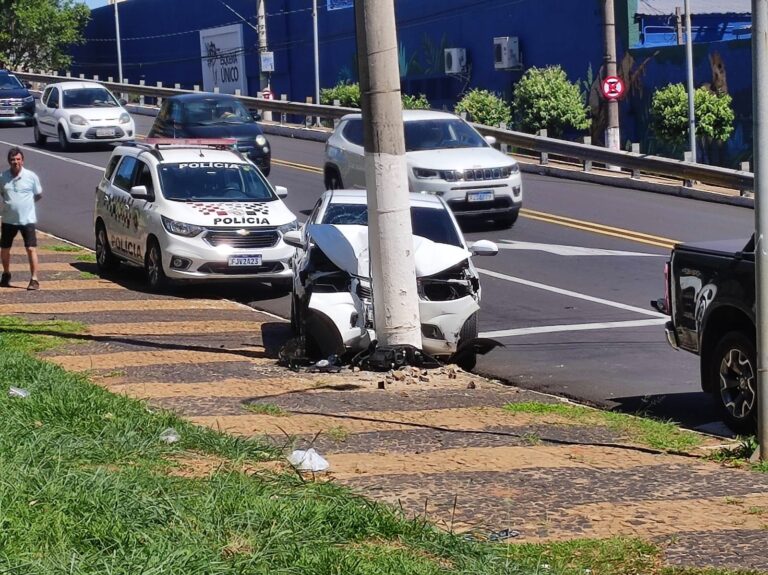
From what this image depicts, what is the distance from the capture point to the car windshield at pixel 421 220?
1413 centimetres

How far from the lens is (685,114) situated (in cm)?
3488

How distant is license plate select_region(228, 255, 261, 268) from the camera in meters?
16.4

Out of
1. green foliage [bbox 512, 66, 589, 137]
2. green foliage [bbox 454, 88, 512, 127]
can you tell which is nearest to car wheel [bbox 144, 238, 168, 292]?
green foliage [bbox 512, 66, 589, 137]

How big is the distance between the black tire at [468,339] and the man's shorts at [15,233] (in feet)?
20.1

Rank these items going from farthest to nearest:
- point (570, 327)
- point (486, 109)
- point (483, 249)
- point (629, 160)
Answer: point (486, 109) → point (629, 160) → point (570, 327) → point (483, 249)

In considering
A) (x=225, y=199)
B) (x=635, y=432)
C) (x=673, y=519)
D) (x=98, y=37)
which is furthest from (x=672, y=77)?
(x=98, y=37)

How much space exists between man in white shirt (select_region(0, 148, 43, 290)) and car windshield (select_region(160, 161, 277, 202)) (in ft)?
5.58

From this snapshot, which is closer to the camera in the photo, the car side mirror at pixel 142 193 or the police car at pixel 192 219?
the police car at pixel 192 219

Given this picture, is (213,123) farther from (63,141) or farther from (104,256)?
(104,256)

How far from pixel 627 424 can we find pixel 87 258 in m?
11.6

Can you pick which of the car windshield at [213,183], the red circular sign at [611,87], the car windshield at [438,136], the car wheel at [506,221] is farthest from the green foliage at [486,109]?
the car windshield at [213,183]

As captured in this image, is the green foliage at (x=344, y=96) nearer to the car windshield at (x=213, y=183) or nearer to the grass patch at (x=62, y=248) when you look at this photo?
the grass patch at (x=62, y=248)

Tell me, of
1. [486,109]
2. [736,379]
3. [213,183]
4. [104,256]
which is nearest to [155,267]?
[213,183]

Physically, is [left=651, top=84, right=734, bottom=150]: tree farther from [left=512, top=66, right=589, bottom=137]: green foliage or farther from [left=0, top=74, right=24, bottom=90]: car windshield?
[left=0, top=74, right=24, bottom=90]: car windshield
